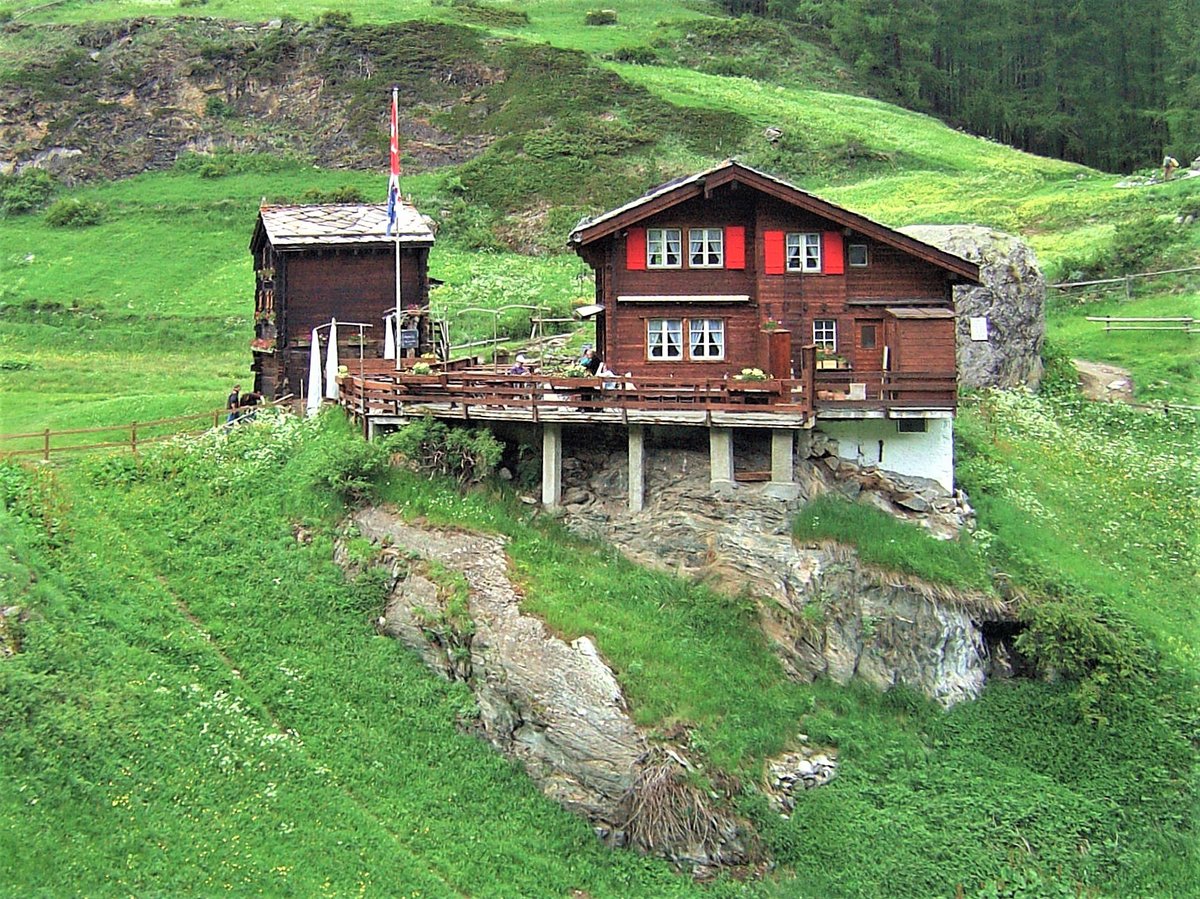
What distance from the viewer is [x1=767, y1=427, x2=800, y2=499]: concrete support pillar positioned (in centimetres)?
2597

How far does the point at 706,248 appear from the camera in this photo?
2911 cm

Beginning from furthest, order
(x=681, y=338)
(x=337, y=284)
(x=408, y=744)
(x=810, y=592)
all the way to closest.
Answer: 1. (x=337, y=284)
2. (x=681, y=338)
3. (x=810, y=592)
4. (x=408, y=744)

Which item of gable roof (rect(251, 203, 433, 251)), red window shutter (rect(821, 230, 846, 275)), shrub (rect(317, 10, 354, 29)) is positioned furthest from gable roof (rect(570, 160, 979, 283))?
shrub (rect(317, 10, 354, 29))

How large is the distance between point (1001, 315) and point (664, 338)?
53.2 feet

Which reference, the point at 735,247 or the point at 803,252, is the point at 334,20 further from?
the point at 803,252

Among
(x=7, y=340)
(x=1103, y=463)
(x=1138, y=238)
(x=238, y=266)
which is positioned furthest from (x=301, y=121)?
(x=1103, y=463)

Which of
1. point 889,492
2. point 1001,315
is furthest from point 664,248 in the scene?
point 1001,315

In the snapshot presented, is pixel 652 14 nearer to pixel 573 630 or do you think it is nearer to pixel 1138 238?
pixel 1138 238

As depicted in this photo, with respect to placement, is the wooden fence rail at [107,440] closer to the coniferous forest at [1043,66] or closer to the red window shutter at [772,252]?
the red window shutter at [772,252]

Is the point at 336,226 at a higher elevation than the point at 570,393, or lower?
higher

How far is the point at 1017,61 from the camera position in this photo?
386 ft

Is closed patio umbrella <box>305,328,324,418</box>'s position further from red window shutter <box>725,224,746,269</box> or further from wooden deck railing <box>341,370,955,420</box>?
red window shutter <box>725,224,746,269</box>

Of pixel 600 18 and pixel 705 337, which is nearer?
pixel 705 337

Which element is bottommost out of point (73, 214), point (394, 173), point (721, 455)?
point (721, 455)
